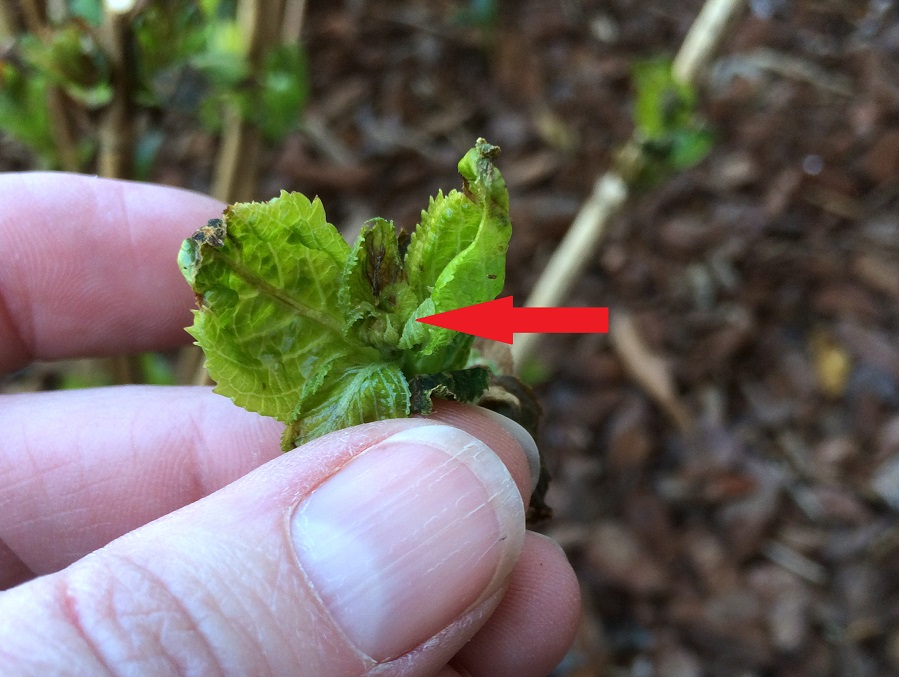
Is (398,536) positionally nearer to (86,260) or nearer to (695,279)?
(86,260)

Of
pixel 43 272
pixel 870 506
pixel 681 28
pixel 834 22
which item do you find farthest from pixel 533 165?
pixel 43 272

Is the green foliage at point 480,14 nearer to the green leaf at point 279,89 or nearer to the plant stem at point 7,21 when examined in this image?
the green leaf at point 279,89

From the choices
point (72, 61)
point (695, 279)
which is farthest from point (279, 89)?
point (695, 279)

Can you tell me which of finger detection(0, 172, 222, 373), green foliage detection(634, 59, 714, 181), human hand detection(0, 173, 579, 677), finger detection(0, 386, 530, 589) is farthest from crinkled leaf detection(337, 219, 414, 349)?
green foliage detection(634, 59, 714, 181)

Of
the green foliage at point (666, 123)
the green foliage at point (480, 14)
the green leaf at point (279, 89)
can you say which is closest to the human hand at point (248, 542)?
the green leaf at point (279, 89)

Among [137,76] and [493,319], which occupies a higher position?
[137,76]
